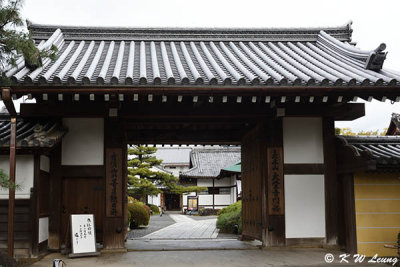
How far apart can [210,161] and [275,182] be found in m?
32.7

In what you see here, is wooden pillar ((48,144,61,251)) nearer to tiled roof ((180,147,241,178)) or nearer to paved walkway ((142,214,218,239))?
paved walkway ((142,214,218,239))

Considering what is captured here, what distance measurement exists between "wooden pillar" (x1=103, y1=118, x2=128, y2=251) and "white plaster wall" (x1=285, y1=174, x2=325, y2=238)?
357 cm

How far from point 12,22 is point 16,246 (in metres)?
4.18

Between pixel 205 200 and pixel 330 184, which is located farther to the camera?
pixel 205 200

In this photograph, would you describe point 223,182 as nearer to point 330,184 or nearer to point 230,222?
point 230,222

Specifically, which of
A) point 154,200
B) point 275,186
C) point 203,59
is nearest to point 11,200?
point 275,186

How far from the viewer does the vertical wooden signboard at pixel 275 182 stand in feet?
30.7

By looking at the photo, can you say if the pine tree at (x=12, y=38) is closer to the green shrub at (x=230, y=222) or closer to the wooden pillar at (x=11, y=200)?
the wooden pillar at (x=11, y=200)

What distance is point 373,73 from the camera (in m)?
8.84

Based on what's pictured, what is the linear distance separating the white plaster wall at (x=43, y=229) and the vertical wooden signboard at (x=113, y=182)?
126 centimetres

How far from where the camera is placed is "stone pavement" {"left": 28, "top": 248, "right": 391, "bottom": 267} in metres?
7.77

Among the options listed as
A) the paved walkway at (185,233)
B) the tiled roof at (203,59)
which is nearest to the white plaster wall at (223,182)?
the paved walkway at (185,233)

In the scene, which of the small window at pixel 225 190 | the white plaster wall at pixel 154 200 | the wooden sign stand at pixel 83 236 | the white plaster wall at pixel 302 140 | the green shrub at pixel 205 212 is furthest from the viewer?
the white plaster wall at pixel 154 200

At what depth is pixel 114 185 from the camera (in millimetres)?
9164
